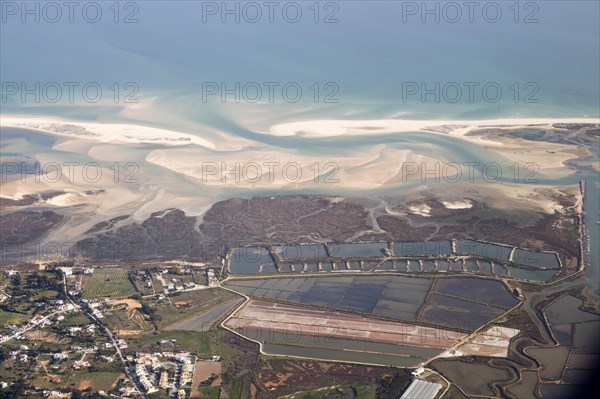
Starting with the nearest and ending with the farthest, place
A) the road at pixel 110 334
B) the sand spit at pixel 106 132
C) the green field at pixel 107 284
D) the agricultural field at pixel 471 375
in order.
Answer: the agricultural field at pixel 471 375, the road at pixel 110 334, the green field at pixel 107 284, the sand spit at pixel 106 132

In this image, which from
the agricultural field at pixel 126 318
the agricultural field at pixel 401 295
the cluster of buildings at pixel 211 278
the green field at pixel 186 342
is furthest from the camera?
the cluster of buildings at pixel 211 278

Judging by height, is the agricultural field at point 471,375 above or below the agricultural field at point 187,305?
below

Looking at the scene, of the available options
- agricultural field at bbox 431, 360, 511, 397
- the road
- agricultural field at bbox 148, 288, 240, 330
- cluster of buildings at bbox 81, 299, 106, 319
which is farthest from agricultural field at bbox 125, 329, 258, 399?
agricultural field at bbox 431, 360, 511, 397

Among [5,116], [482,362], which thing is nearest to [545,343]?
[482,362]

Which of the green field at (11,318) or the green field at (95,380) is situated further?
the green field at (11,318)

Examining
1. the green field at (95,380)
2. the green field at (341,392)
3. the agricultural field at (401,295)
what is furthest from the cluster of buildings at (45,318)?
the green field at (341,392)

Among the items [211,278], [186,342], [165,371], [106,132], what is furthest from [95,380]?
[106,132]

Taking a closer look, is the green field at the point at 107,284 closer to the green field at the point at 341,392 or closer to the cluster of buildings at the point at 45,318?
the cluster of buildings at the point at 45,318

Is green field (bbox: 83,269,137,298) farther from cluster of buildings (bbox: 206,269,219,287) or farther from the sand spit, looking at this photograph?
the sand spit
